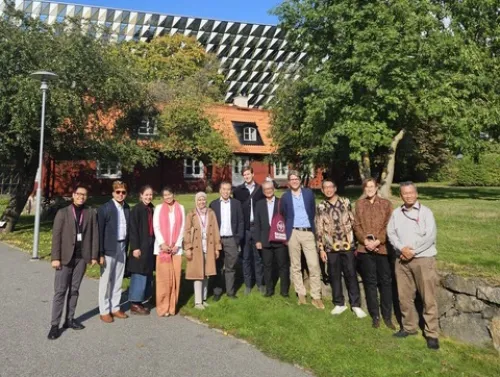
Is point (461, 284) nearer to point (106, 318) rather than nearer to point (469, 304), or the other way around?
point (469, 304)

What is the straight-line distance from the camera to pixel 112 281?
6613 mm

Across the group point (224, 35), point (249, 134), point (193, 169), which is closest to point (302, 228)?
point (193, 169)

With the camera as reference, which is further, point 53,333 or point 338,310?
point 338,310

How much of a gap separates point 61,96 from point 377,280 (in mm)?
10783

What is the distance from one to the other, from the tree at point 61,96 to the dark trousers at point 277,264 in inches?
345

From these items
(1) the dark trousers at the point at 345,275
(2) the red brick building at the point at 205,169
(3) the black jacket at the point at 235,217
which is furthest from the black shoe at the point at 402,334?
(2) the red brick building at the point at 205,169

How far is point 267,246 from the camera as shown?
7.41 metres

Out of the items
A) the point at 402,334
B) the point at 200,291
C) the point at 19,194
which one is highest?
the point at 19,194

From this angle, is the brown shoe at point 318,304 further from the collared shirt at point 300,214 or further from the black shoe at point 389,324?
the collared shirt at point 300,214

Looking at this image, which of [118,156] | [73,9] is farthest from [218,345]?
[73,9]

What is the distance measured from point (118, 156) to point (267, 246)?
11.1 metres

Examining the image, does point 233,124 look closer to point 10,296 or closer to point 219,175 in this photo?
point 219,175

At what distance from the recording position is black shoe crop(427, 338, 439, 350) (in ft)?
18.4

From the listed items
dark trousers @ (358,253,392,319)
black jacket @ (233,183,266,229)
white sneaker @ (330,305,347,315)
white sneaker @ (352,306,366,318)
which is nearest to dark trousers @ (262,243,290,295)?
black jacket @ (233,183,266,229)
